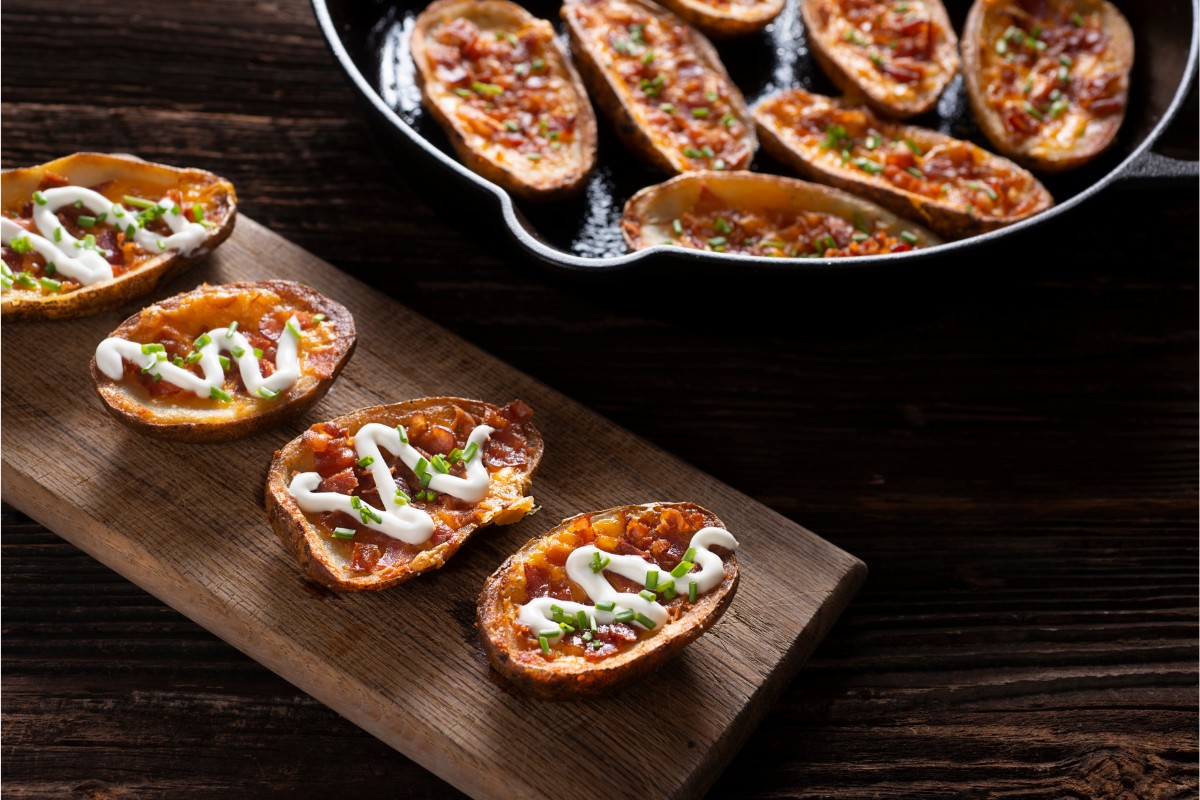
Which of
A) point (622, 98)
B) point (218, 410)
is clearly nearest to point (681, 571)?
point (218, 410)

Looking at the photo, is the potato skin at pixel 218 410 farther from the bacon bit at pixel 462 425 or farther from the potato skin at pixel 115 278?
the bacon bit at pixel 462 425

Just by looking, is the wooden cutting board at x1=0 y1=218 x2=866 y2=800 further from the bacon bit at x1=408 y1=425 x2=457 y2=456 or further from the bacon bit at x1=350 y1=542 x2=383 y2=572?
the bacon bit at x1=408 y1=425 x2=457 y2=456

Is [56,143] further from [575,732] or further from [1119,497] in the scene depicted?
[1119,497]

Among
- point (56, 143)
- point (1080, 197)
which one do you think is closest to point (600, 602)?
point (1080, 197)

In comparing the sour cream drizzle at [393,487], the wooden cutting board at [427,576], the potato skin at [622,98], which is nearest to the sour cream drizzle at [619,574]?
the wooden cutting board at [427,576]

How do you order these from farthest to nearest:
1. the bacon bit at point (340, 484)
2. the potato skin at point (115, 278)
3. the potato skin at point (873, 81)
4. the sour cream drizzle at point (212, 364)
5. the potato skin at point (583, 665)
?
the potato skin at point (873, 81) → the potato skin at point (115, 278) → the sour cream drizzle at point (212, 364) → the bacon bit at point (340, 484) → the potato skin at point (583, 665)
